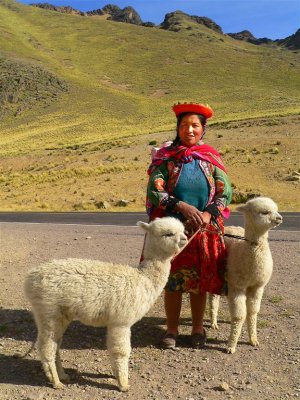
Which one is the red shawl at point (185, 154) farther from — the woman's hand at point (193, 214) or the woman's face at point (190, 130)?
the woman's hand at point (193, 214)

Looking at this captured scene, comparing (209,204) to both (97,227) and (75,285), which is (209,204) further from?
(97,227)

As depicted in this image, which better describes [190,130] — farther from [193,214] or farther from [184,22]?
[184,22]

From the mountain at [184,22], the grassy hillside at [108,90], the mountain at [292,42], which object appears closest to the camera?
the grassy hillside at [108,90]

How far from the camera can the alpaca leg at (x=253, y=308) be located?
4.76 m

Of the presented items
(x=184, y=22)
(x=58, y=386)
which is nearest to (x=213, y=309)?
(x=58, y=386)

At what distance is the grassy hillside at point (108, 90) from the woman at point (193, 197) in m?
16.3

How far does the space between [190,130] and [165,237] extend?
1109 mm

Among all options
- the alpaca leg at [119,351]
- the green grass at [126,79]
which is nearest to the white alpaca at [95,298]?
the alpaca leg at [119,351]

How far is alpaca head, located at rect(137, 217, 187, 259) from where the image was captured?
3.98 m

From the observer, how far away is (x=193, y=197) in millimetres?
4516

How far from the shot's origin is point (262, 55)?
321 ft

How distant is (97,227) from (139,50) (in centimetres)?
8859

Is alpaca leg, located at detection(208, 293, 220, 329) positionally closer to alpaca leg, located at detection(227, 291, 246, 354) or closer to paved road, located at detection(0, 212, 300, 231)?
alpaca leg, located at detection(227, 291, 246, 354)

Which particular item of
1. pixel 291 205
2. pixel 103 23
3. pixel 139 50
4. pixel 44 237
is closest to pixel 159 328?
pixel 44 237
